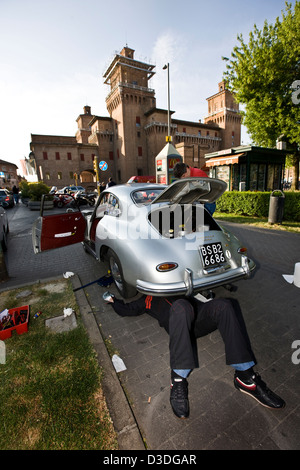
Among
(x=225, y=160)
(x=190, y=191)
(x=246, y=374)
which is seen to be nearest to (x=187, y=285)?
(x=246, y=374)

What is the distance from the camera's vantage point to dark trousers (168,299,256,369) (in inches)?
78.7

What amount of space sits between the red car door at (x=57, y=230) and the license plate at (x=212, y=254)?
3481 mm

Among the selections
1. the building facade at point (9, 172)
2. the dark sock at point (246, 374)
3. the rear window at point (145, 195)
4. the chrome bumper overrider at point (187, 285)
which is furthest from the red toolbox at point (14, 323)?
the building facade at point (9, 172)

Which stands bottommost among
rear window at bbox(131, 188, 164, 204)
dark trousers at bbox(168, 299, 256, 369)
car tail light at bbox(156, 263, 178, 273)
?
dark trousers at bbox(168, 299, 256, 369)

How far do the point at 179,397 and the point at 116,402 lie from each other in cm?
59

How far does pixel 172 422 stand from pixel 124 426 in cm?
41

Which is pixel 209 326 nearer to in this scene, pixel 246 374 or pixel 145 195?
pixel 246 374

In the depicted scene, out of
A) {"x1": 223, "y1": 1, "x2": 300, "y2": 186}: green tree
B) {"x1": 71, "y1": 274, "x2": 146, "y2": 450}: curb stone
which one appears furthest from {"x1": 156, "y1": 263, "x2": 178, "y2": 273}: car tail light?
{"x1": 223, "y1": 1, "x2": 300, "y2": 186}: green tree

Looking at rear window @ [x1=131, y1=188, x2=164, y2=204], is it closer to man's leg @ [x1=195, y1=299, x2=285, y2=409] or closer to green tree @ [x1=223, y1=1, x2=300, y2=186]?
man's leg @ [x1=195, y1=299, x2=285, y2=409]

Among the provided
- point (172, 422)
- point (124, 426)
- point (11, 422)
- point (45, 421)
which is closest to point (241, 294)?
point (172, 422)

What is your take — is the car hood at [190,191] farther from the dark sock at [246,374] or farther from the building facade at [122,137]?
the building facade at [122,137]

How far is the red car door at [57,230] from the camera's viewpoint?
4.70m

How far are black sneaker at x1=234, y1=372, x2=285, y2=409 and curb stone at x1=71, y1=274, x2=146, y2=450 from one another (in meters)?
1.04

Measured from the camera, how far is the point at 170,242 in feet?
8.95
